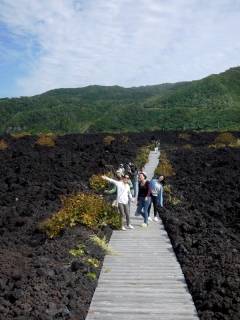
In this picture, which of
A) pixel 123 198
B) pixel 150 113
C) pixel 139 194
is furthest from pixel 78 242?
pixel 150 113

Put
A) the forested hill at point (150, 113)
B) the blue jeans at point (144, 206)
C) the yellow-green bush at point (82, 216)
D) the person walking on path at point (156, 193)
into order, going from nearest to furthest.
Result: the yellow-green bush at point (82, 216) → the blue jeans at point (144, 206) → the person walking on path at point (156, 193) → the forested hill at point (150, 113)

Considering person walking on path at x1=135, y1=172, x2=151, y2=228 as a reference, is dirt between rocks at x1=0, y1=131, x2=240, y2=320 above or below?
below

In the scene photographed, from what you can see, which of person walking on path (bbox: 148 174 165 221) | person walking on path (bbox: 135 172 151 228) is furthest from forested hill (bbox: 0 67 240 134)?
person walking on path (bbox: 135 172 151 228)

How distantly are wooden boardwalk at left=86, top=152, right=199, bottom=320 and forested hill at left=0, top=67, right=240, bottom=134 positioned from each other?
162 feet

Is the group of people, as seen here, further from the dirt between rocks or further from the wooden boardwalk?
the wooden boardwalk

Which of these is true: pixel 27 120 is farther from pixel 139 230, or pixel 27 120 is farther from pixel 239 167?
pixel 139 230

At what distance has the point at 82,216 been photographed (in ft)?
32.7

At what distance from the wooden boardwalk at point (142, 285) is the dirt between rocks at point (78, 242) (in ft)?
0.53

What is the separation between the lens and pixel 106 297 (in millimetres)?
6484

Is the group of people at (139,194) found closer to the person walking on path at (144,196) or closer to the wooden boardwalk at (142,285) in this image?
the person walking on path at (144,196)

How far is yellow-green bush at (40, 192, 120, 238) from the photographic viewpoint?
9641 millimetres

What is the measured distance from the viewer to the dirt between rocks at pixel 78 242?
6074mm

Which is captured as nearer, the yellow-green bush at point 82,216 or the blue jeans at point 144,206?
the yellow-green bush at point 82,216

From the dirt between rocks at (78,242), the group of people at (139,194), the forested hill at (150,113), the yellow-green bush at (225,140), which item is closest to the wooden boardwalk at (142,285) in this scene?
the dirt between rocks at (78,242)
